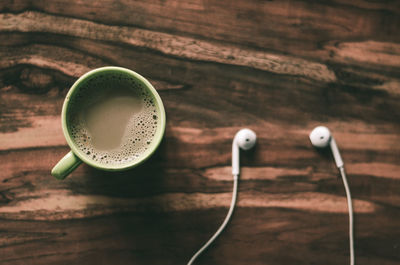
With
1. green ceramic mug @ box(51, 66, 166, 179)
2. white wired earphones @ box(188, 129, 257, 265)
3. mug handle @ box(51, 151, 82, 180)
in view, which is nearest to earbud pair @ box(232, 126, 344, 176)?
white wired earphones @ box(188, 129, 257, 265)

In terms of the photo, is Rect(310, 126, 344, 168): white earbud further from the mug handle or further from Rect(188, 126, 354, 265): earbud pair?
the mug handle

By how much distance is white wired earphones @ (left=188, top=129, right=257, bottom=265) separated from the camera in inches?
25.3

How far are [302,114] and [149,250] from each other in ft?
1.35

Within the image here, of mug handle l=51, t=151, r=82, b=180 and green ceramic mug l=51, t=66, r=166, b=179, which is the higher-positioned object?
green ceramic mug l=51, t=66, r=166, b=179

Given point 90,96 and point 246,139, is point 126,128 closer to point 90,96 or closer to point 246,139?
point 90,96

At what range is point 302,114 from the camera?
68cm

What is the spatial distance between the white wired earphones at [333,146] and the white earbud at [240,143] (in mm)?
123

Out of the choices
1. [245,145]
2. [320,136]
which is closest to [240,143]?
[245,145]

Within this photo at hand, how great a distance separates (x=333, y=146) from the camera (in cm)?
67

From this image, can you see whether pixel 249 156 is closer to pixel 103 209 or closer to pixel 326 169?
pixel 326 169

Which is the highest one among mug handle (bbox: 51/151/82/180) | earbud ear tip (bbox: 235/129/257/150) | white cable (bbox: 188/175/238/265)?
earbud ear tip (bbox: 235/129/257/150)

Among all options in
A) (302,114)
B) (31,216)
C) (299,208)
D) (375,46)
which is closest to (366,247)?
(299,208)

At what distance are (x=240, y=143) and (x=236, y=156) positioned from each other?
0.09 feet

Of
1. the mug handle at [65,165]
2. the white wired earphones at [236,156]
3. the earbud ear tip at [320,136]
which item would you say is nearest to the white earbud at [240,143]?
the white wired earphones at [236,156]
